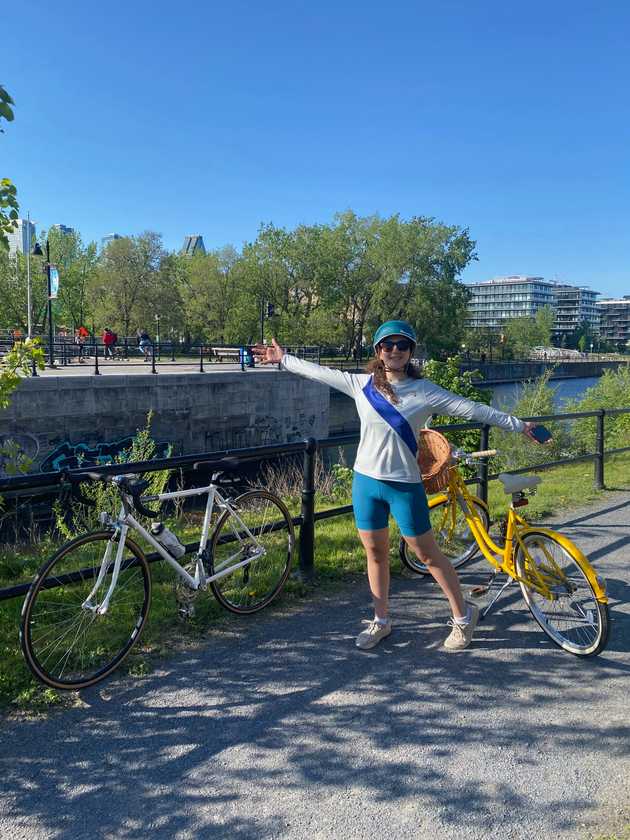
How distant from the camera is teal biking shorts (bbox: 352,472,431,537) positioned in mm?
3574

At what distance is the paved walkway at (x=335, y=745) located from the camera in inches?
93.0

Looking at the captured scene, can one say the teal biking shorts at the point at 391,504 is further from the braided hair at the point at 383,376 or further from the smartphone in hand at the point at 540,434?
the smartphone in hand at the point at 540,434

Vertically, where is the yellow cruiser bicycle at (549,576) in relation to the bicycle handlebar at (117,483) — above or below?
below

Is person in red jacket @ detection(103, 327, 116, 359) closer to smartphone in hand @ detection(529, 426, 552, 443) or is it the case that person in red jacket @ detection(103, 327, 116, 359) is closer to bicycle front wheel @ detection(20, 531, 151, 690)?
bicycle front wheel @ detection(20, 531, 151, 690)

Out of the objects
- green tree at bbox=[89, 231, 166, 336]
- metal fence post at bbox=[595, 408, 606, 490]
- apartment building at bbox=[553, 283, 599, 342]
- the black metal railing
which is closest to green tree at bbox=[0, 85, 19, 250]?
the black metal railing

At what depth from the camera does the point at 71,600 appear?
11.0 ft

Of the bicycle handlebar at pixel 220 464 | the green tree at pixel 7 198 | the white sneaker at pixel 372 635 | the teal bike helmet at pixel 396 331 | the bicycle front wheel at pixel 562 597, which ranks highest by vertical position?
the green tree at pixel 7 198

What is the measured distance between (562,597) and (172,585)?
8.72 ft

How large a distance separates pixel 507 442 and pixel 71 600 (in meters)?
11.8

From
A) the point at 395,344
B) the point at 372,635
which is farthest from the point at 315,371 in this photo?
the point at 372,635

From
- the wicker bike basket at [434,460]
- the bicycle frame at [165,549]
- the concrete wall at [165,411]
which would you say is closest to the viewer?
the bicycle frame at [165,549]

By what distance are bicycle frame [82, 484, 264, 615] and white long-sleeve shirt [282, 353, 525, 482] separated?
97 centimetres

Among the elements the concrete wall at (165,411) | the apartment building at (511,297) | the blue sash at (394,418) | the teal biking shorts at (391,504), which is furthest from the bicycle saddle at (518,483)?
the apartment building at (511,297)

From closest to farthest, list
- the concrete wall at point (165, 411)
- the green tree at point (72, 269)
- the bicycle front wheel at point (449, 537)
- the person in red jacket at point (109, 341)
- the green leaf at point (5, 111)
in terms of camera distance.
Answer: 1. the green leaf at point (5, 111)
2. the bicycle front wheel at point (449, 537)
3. the concrete wall at point (165, 411)
4. the person in red jacket at point (109, 341)
5. the green tree at point (72, 269)
